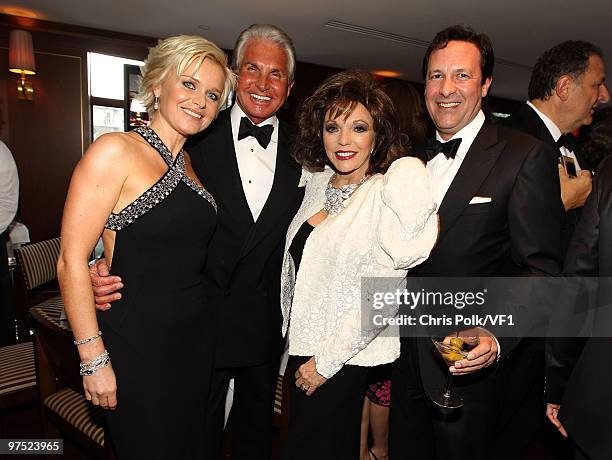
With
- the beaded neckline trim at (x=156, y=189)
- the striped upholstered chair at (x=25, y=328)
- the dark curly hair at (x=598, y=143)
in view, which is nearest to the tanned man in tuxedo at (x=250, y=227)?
the beaded neckline trim at (x=156, y=189)

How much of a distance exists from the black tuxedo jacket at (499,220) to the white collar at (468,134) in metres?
0.06

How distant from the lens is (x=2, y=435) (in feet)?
10.4

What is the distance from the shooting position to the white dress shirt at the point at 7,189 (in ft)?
13.3

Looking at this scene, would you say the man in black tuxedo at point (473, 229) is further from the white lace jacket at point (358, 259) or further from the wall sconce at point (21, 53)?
the wall sconce at point (21, 53)

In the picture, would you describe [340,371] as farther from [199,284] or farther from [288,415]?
[199,284]

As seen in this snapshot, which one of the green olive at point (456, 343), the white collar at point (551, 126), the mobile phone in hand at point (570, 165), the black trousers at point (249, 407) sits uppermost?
the white collar at point (551, 126)

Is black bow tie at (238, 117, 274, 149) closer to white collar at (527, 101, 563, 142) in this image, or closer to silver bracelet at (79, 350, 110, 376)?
silver bracelet at (79, 350, 110, 376)

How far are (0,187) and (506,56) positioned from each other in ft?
23.8

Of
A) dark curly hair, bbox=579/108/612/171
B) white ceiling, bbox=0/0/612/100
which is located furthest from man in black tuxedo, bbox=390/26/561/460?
white ceiling, bbox=0/0/612/100

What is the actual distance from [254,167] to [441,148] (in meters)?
0.86

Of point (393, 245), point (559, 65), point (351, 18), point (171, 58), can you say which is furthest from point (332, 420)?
point (351, 18)

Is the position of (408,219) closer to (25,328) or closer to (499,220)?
(499,220)

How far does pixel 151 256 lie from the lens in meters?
1.74

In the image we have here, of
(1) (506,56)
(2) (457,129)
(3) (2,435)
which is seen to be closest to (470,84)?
(2) (457,129)
